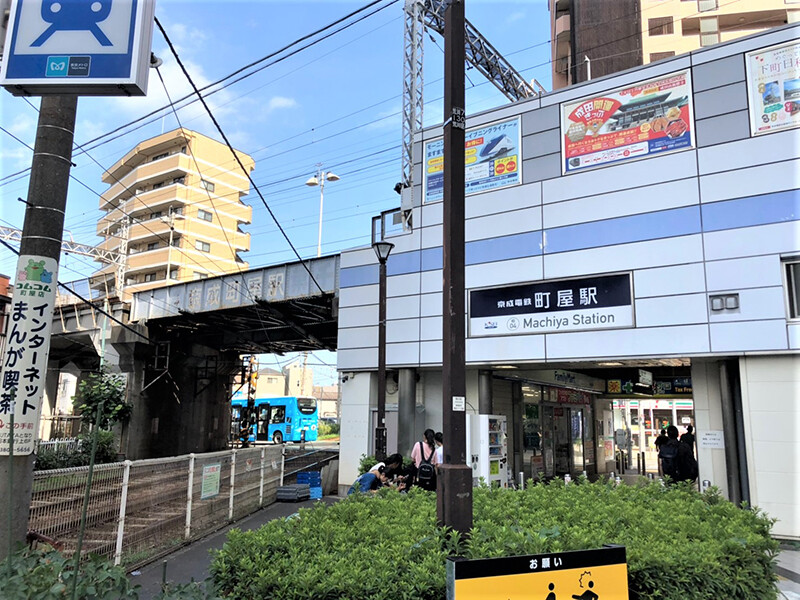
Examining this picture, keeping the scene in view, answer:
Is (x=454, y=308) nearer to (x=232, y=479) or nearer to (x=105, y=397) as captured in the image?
(x=232, y=479)

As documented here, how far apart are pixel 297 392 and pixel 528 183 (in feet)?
248

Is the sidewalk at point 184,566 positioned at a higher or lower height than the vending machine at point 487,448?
lower

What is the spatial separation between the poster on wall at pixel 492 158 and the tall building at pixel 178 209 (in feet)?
154

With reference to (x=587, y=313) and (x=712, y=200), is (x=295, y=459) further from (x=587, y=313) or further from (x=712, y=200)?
(x=712, y=200)

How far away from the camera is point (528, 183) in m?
14.7

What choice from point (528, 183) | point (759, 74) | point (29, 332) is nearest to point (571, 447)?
point (528, 183)

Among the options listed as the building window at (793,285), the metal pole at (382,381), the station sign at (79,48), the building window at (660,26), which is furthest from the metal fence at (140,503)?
the building window at (660,26)

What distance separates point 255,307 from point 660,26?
30.4 m

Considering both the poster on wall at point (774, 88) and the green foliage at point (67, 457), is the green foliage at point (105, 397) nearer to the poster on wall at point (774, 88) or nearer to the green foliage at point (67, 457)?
the green foliage at point (67, 457)

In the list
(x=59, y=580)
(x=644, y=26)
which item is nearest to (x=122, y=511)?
(x=59, y=580)

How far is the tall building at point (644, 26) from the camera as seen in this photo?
115 ft

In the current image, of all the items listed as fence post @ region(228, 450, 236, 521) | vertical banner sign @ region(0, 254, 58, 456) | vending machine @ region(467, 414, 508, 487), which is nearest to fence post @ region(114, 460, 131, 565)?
fence post @ region(228, 450, 236, 521)

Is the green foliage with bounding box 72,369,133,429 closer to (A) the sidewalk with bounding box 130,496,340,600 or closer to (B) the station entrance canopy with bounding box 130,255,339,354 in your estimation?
(B) the station entrance canopy with bounding box 130,255,339,354

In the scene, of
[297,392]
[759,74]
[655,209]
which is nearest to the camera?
[759,74]
